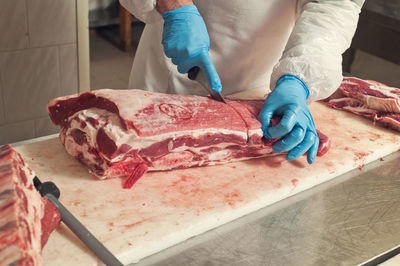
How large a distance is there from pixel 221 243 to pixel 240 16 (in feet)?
3.68

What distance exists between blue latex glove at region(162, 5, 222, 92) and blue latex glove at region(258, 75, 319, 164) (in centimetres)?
24

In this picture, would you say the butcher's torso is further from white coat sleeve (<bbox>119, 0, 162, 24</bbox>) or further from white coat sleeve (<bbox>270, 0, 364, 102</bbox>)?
white coat sleeve (<bbox>270, 0, 364, 102</bbox>)

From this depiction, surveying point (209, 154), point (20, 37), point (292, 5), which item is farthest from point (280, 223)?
point (20, 37)

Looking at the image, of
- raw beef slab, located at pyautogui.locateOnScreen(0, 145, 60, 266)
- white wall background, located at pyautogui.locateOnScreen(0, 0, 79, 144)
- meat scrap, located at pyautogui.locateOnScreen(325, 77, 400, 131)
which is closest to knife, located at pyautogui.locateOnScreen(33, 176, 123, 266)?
raw beef slab, located at pyautogui.locateOnScreen(0, 145, 60, 266)

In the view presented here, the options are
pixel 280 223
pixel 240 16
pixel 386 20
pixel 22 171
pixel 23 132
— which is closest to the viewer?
pixel 22 171

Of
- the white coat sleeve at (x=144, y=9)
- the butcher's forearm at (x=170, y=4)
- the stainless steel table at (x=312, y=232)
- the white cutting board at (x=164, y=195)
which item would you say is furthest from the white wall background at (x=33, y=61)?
the stainless steel table at (x=312, y=232)

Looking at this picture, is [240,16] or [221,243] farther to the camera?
[240,16]

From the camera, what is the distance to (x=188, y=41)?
72.3 inches

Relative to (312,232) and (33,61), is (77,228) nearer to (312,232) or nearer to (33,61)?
(312,232)

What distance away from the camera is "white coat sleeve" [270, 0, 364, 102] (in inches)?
75.5

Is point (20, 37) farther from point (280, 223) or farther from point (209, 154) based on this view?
point (280, 223)

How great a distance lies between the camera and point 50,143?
1.76 metres

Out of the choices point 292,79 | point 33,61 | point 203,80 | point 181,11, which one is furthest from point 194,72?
point 33,61

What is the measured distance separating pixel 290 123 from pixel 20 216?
1012 mm
